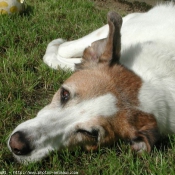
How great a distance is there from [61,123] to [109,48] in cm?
102

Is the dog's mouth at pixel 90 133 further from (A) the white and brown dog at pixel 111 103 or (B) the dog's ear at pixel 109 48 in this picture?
(B) the dog's ear at pixel 109 48

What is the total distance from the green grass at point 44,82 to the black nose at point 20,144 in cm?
16

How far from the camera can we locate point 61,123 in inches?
132

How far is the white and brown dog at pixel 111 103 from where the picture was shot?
3.34 metres

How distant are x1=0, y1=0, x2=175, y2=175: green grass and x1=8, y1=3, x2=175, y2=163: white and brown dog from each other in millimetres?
141

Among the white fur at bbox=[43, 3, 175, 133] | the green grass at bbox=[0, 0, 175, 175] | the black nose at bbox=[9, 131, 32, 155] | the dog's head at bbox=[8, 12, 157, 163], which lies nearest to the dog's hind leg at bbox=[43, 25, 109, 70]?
the green grass at bbox=[0, 0, 175, 175]

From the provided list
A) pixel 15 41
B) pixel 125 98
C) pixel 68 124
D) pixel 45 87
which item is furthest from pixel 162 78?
pixel 15 41

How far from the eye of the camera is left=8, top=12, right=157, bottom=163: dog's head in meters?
3.29

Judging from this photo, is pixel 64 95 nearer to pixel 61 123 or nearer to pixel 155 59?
pixel 61 123

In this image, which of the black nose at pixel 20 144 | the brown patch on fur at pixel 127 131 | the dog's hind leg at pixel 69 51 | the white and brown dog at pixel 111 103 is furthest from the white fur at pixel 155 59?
the black nose at pixel 20 144

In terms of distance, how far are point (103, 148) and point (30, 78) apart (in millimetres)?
1575

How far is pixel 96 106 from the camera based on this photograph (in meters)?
3.34

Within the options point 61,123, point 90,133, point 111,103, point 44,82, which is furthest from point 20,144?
point 44,82

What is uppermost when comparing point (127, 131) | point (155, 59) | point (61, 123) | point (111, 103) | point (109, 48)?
point (109, 48)
